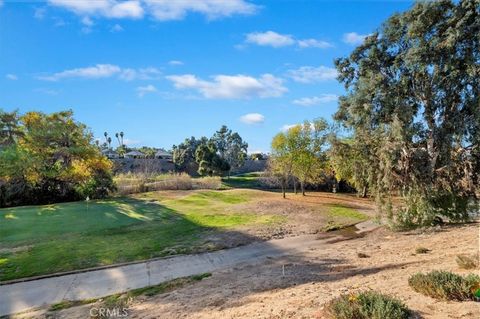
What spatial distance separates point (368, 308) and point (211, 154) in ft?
170

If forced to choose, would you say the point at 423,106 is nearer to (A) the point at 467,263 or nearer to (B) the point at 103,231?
(A) the point at 467,263

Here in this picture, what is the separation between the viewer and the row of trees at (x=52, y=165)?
96.7 ft

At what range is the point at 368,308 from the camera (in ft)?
17.5

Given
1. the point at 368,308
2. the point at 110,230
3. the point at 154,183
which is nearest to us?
the point at 368,308

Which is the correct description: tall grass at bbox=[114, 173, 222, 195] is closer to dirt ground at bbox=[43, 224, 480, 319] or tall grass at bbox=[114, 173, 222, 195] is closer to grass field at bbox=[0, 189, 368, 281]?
grass field at bbox=[0, 189, 368, 281]

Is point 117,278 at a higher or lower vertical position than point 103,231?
lower

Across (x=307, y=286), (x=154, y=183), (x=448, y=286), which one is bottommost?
(x=307, y=286)

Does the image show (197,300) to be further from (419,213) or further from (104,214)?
(104,214)

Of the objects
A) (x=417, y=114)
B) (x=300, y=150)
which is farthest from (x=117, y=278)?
(x=300, y=150)

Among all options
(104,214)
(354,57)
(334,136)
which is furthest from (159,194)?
(354,57)

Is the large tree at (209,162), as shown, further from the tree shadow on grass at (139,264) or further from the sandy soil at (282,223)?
the tree shadow on grass at (139,264)

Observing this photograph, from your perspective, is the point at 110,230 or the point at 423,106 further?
the point at 110,230

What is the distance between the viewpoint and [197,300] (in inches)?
309

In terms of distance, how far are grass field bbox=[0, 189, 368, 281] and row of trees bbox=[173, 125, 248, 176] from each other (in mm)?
26563
